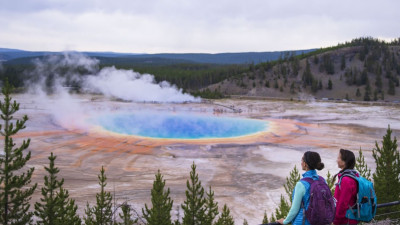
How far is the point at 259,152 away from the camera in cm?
2519

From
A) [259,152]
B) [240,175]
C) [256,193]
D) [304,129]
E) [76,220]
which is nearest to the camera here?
[76,220]

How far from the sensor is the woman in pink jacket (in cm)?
440

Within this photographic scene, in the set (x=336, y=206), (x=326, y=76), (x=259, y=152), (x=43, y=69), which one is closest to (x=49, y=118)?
(x=259, y=152)

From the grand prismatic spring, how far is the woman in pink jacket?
10.0m

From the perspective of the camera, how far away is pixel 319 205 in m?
4.21

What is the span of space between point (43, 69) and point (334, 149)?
269ft

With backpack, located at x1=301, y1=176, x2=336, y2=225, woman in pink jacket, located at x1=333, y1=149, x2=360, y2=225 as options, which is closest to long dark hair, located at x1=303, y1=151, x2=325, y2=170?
backpack, located at x1=301, y1=176, x2=336, y2=225

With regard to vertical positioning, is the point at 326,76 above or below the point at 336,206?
above

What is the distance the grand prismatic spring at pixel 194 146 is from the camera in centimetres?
1741

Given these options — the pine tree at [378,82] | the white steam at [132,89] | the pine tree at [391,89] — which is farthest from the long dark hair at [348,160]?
the pine tree at [378,82]

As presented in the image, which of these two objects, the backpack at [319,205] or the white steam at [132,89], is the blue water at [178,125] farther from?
the backpack at [319,205]

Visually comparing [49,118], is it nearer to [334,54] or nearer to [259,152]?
[259,152]

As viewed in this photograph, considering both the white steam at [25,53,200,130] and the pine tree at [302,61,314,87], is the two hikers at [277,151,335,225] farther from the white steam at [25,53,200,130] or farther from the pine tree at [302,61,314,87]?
the pine tree at [302,61,314,87]

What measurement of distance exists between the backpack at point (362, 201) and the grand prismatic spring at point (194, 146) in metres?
10.1
